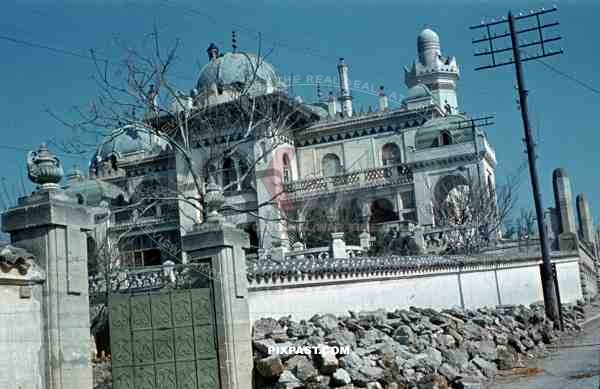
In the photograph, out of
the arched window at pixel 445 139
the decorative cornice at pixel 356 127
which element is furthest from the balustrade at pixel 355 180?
the decorative cornice at pixel 356 127

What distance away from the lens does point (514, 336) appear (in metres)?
18.1

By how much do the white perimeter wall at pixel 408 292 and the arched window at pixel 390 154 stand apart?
18.2 metres

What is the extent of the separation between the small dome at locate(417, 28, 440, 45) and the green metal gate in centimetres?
5242

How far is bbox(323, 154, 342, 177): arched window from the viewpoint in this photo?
4750 centimetres

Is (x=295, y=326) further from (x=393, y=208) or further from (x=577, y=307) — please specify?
(x=393, y=208)

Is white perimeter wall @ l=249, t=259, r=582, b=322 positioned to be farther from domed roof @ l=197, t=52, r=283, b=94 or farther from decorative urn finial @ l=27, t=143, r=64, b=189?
domed roof @ l=197, t=52, r=283, b=94

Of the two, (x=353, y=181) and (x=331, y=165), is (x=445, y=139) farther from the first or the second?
(x=331, y=165)

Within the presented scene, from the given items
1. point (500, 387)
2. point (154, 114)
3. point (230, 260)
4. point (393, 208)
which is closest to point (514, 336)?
point (500, 387)

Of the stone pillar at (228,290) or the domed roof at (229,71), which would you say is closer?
the stone pillar at (228,290)

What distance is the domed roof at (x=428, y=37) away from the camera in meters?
61.3

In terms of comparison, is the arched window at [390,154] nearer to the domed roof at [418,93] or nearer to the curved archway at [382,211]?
the domed roof at [418,93]

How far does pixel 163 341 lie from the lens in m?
11.3

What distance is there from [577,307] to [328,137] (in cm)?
2367

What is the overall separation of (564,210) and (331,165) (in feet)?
55.4
